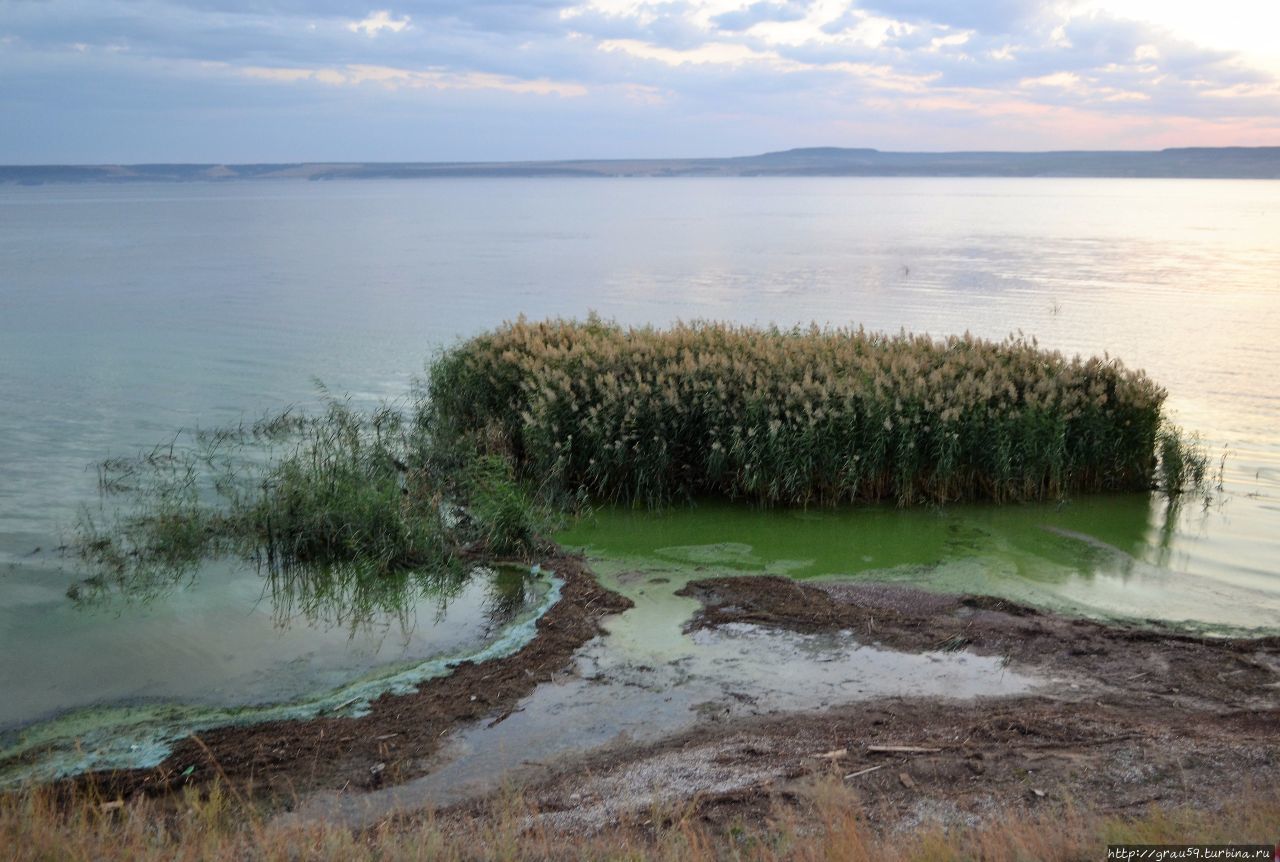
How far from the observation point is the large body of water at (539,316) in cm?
928

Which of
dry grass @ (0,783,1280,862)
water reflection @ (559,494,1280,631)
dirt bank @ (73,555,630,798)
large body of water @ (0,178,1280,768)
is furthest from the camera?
water reflection @ (559,494,1280,631)

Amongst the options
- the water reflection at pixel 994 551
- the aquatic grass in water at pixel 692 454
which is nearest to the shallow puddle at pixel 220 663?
the aquatic grass in water at pixel 692 454

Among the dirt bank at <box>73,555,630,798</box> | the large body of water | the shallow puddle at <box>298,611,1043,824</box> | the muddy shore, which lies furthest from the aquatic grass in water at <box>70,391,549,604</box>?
the shallow puddle at <box>298,611,1043,824</box>

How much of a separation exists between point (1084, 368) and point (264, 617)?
9171 mm

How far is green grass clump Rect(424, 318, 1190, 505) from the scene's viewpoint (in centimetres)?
1220

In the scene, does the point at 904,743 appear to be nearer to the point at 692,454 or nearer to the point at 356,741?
the point at 356,741

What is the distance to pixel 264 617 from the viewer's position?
381 inches

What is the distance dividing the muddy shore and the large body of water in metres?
1.17

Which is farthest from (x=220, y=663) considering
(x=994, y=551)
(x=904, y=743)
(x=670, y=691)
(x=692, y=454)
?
(x=994, y=551)

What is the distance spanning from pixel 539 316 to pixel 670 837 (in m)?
24.8

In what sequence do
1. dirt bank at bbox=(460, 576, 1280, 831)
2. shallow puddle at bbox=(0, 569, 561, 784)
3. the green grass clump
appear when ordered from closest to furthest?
dirt bank at bbox=(460, 576, 1280, 831) → shallow puddle at bbox=(0, 569, 561, 784) → the green grass clump

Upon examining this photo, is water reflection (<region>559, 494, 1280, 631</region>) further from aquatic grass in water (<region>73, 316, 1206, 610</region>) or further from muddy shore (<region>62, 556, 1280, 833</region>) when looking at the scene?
muddy shore (<region>62, 556, 1280, 833</region>)

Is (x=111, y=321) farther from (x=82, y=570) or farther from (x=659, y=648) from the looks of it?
(x=659, y=648)

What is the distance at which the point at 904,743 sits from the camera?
6.45 meters
